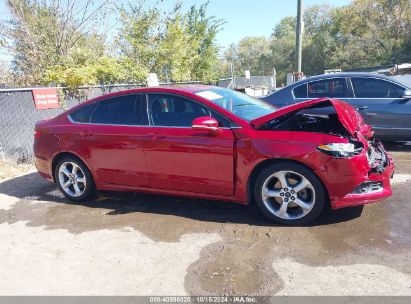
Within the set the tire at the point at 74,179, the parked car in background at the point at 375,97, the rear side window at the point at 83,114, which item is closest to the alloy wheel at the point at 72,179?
the tire at the point at 74,179

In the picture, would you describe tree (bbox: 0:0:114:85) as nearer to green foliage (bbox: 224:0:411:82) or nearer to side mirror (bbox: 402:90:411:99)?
side mirror (bbox: 402:90:411:99)

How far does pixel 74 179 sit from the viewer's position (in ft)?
17.5

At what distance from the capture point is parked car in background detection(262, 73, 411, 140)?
21.6 feet

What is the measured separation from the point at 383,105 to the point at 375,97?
202 mm

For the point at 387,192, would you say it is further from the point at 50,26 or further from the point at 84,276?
the point at 50,26

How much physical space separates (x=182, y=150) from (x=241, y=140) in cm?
71

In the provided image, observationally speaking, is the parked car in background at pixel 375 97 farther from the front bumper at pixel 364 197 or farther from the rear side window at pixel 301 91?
the front bumper at pixel 364 197

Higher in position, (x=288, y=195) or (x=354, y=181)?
(x=354, y=181)

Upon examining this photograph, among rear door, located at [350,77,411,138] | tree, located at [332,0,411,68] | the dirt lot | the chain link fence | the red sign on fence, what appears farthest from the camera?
tree, located at [332,0,411,68]

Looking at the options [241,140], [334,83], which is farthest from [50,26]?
[241,140]

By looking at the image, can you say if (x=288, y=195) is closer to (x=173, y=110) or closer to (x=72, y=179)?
(x=173, y=110)

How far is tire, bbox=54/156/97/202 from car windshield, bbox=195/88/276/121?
196 centimetres

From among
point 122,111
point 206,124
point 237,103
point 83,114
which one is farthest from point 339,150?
point 83,114

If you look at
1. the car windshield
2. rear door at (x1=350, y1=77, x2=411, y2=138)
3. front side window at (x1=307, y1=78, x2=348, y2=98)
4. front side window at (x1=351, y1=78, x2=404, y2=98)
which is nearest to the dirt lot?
the car windshield
